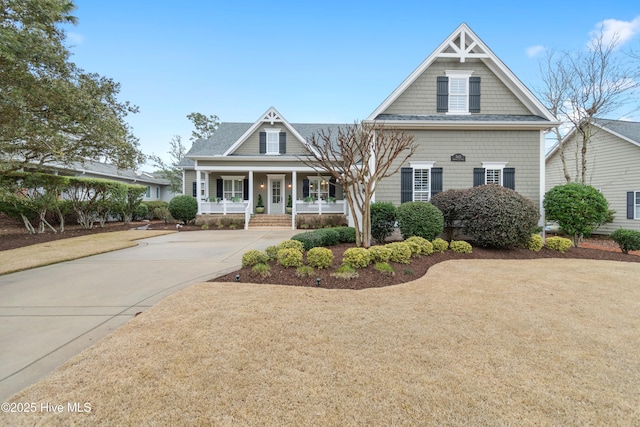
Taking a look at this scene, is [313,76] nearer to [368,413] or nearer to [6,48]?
[6,48]

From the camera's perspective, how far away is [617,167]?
14.4m

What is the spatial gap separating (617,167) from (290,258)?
19.1 meters

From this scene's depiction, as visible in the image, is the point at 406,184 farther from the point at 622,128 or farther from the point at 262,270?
the point at 622,128

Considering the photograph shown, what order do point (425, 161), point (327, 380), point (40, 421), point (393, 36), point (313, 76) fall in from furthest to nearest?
point (313, 76) < point (393, 36) < point (425, 161) < point (327, 380) < point (40, 421)

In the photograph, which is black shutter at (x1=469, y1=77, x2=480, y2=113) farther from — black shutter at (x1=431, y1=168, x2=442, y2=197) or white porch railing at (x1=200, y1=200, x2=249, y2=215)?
white porch railing at (x1=200, y1=200, x2=249, y2=215)

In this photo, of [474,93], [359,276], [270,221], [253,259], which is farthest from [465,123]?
[270,221]

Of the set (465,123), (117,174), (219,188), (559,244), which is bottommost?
(559,244)

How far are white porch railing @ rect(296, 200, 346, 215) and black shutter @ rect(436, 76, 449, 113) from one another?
23.5ft

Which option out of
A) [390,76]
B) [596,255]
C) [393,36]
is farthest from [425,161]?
[390,76]

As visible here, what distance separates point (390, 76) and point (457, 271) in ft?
50.9

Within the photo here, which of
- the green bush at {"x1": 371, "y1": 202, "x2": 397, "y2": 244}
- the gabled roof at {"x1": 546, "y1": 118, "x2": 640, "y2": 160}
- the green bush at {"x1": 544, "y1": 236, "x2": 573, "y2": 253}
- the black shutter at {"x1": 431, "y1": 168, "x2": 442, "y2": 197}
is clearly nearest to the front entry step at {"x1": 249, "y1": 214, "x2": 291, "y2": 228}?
the green bush at {"x1": 371, "y1": 202, "x2": 397, "y2": 244}

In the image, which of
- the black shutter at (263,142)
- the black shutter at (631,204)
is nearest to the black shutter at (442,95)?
the black shutter at (263,142)

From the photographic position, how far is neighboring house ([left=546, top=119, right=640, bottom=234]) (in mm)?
13609

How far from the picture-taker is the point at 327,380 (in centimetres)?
235
